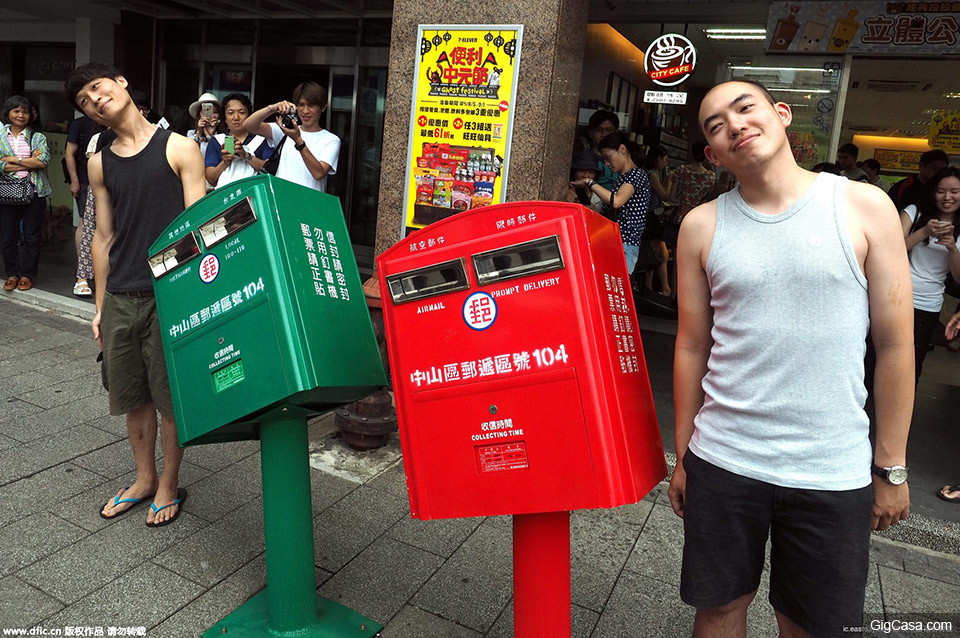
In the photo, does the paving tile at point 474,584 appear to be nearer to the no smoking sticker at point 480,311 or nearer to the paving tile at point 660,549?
the paving tile at point 660,549

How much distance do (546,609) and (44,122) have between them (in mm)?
12349

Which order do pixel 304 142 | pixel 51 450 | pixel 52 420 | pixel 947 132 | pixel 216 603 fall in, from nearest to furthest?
1. pixel 216 603
2. pixel 51 450
3. pixel 304 142
4. pixel 52 420
5. pixel 947 132

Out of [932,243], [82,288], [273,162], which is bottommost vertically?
[82,288]

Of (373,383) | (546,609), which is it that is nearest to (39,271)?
(373,383)

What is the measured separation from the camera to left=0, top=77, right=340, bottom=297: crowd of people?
13.5ft

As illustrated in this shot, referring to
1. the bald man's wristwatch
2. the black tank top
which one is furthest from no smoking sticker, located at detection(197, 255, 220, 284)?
the bald man's wristwatch

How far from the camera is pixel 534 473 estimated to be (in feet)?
5.95

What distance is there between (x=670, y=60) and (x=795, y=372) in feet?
16.4

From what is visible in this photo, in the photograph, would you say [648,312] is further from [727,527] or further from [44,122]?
[44,122]

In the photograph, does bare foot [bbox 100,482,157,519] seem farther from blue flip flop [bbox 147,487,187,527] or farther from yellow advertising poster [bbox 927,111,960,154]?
Result: yellow advertising poster [bbox 927,111,960,154]

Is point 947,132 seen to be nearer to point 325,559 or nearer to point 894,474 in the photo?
point 894,474

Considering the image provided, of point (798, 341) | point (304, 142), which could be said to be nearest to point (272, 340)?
point (798, 341)

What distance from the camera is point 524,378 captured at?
70.6 inches

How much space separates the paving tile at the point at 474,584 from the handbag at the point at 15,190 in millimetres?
5755
